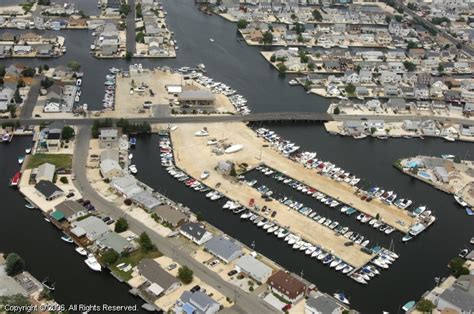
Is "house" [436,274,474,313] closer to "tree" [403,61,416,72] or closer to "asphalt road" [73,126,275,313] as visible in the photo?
"asphalt road" [73,126,275,313]

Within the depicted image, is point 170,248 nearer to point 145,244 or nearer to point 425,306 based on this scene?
point 145,244

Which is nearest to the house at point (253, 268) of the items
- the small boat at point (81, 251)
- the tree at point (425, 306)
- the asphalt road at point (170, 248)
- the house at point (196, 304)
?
the asphalt road at point (170, 248)

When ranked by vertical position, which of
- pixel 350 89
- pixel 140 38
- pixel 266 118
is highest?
pixel 140 38

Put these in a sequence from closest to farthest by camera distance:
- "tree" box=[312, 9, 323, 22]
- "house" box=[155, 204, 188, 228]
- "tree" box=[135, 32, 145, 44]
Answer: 1. "house" box=[155, 204, 188, 228]
2. "tree" box=[135, 32, 145, 44]
3. "tree" box=[312, 9, 323, 22]

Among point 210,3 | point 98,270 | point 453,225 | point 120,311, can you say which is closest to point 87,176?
point 98,270

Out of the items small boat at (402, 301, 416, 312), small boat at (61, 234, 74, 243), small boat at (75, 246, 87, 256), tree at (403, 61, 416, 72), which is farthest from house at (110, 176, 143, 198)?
tree at (403, 61, 416, 72)

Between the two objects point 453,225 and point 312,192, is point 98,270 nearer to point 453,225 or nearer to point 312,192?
point 312,192

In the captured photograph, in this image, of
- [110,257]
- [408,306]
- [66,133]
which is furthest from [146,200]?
[408,306]
